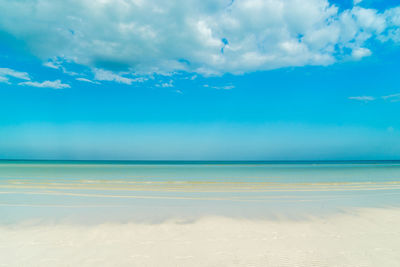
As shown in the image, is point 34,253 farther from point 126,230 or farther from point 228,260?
point 228,260

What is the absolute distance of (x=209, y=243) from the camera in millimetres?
4422

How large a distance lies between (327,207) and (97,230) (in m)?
7.18

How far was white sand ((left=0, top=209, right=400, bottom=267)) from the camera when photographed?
372 centimetres

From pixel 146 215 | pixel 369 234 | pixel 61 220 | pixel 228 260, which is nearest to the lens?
pixel 228 260

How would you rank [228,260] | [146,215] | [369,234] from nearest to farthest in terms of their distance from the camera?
[228,260] < [369,234] < [146,215]

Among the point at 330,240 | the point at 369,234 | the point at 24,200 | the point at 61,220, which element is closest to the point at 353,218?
the point at 369,234

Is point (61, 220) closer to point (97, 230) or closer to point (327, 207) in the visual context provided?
point (97, 230)

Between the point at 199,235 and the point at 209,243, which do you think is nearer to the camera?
the point at 209,243

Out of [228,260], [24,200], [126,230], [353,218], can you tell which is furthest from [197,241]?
[24,200]

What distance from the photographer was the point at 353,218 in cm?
618

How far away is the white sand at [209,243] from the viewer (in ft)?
12.2

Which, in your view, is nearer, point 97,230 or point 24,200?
point 97,230

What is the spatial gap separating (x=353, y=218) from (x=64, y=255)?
7.08 meters

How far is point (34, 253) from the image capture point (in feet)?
13.0
